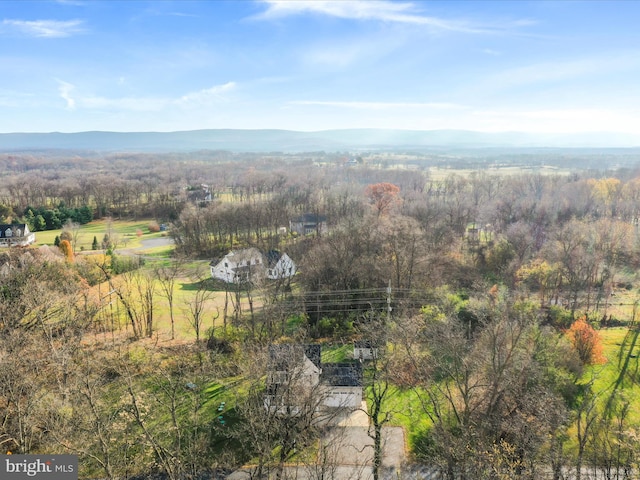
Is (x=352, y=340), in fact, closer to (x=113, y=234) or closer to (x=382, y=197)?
(x=382, y=197)

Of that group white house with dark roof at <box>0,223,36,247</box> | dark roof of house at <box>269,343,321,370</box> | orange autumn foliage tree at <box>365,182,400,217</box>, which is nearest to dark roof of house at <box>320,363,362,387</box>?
dark roof of house at <box>269,343,321,370</box>

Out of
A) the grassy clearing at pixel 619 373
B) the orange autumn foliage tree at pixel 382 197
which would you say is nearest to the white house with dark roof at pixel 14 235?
the orange autumn foliage tree at pixel 382 197

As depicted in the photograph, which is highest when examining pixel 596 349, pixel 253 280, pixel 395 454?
pixel 253 280

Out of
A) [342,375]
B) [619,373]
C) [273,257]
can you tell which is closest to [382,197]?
[273,257]

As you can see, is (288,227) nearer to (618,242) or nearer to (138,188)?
(618,242)

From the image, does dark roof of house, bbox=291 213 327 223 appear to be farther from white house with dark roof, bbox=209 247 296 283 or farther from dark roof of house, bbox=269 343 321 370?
dark roof of house, bbox=269 343 321 370

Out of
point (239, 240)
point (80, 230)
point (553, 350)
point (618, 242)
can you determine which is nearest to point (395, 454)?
point (553, 350)
